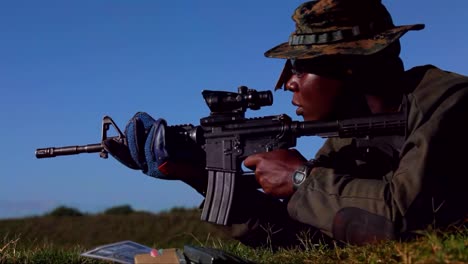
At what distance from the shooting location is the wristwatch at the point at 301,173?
554cm

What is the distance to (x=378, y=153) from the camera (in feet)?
18.5

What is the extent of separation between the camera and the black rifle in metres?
6.19

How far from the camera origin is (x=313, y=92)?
19.3ft

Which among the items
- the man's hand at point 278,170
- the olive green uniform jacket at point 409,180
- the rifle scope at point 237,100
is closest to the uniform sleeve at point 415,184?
the olive green uniform jacket at point 409,180

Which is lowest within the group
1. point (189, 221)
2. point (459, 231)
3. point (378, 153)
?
point (189, 221)

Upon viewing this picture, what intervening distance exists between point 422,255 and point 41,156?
215 inches

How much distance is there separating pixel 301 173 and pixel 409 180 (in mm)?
878

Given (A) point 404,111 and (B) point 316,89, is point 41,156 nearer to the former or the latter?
(B) point 316,89

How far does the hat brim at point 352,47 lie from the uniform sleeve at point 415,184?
56cm

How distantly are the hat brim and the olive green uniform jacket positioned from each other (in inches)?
13.6

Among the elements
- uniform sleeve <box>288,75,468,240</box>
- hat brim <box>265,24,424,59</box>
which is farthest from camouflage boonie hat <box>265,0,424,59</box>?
uniform sleeve <box>288,75,468,240</box>

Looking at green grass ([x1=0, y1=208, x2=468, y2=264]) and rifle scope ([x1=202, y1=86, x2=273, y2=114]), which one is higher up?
rifle scope ([x1=202, y1=86, x2=273, y2=114])

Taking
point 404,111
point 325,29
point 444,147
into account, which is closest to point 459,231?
point 444,147

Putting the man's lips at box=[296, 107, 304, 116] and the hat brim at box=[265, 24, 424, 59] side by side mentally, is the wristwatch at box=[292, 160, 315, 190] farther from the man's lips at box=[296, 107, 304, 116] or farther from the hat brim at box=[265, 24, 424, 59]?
the hat brim at box=[265, 24, 424, 59]
